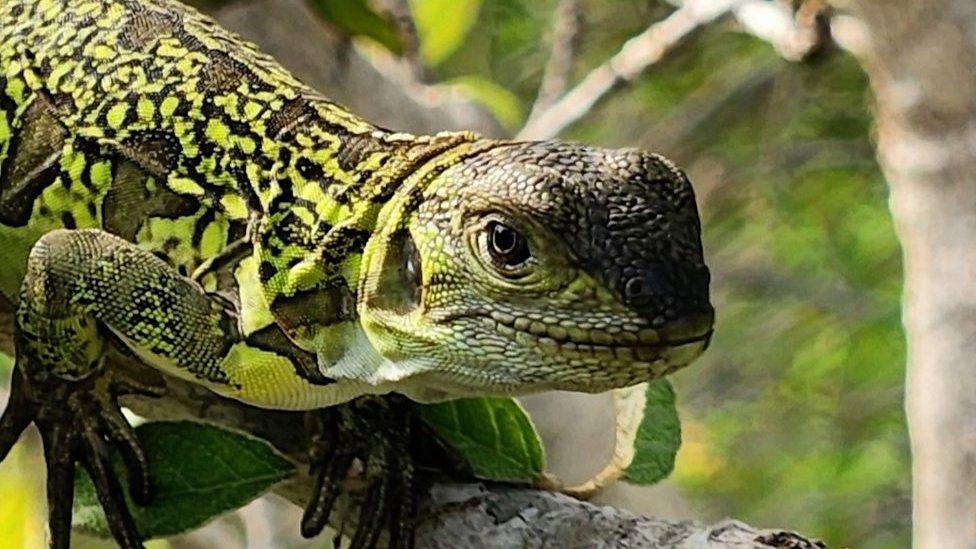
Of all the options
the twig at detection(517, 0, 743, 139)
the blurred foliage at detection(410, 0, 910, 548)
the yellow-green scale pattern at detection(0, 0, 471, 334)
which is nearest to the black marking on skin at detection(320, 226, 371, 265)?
the yellow-green scale pattern at detection(0, 0, 471, 334)

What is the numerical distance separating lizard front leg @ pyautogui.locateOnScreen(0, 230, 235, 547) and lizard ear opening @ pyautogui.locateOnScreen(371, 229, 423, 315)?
0.66 feet

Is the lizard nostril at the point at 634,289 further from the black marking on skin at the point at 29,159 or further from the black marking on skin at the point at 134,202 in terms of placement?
the black marking on skin at the point at 29,159

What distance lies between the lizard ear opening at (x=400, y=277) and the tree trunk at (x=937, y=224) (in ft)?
1.93

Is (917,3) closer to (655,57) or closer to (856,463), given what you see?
(655,57)

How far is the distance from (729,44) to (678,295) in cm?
389

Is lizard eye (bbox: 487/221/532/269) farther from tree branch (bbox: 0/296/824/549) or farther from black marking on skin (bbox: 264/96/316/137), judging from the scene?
black marking on skin (bbox: 264/96/316/137)

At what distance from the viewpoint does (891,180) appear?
5.37 ft

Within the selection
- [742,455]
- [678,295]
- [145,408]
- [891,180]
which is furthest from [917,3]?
[742,455]

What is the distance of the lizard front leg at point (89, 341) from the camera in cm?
144

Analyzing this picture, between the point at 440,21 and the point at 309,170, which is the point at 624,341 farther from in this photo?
the point at 440,21

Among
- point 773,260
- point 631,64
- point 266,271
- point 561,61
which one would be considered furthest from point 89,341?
point 773,260

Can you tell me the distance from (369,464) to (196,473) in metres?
0.19

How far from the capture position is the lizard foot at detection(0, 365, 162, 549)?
54.2 inches

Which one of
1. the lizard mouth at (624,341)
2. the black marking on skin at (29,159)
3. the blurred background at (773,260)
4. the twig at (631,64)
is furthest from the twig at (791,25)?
the blurred background at (773,260)
